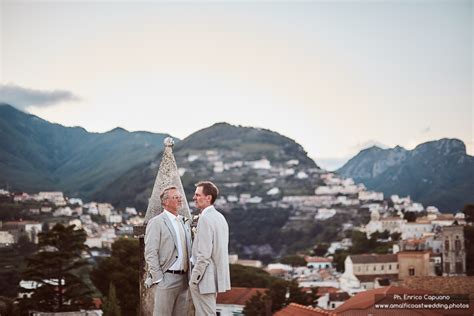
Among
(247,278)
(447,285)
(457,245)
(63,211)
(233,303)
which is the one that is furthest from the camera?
(63,211)

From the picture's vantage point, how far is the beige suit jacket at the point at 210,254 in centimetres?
347

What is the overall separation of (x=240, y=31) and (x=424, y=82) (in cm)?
1478

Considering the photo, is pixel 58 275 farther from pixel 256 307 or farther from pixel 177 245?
pixel 177 245

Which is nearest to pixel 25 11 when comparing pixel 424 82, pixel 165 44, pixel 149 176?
pixel 165 44

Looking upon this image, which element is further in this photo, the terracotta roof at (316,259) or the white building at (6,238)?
the terracotta roof at (316,259)

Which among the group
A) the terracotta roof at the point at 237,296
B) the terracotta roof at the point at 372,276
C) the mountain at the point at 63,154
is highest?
the mountain at the point at 63,154

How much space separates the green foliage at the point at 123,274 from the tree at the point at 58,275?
1.05 m

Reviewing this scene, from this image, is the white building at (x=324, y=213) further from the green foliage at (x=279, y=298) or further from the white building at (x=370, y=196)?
the green foliage at (x=279, y=298)

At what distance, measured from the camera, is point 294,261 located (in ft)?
180

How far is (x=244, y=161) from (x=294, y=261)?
2877cm

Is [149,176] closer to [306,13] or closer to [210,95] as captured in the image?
[210,95]

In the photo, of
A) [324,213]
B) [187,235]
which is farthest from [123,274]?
[324,213]

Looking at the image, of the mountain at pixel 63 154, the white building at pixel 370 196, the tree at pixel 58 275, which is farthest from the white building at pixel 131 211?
the tree at pixel 58 275

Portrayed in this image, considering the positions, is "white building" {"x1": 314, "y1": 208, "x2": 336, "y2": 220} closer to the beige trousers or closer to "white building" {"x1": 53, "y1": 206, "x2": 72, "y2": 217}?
"white building" {"x1": 53, "y1": 206, "x2": 72, "y2": 217}
